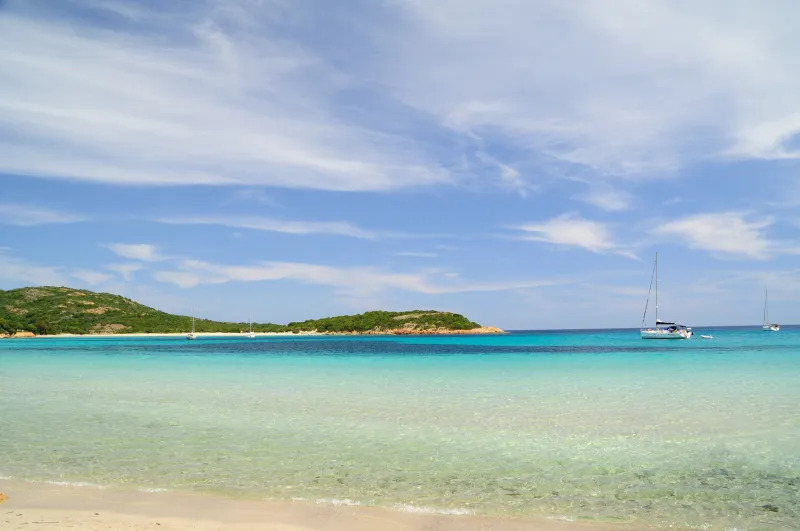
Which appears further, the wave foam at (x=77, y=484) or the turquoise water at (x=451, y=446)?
the wave foam at (x=77, y=484)

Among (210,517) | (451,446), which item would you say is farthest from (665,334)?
(210,517)

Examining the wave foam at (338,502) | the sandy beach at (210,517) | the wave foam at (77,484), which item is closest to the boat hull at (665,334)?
the sandy beach at (210,517)

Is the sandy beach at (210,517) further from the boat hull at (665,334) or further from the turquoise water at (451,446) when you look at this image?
the boat hull at (665,334)

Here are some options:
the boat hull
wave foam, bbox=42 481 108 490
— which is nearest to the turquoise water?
wave foam, bbox=42 481 108 490

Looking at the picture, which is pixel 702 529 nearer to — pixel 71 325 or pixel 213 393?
pixel 213 393

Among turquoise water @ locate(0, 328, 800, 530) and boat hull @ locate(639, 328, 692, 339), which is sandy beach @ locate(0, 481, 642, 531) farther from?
boat hull @ locate(639, 328, 692, 339)

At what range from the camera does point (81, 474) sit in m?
11.7

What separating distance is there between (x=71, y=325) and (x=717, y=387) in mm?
200247

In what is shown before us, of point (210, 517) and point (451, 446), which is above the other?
point (210, 517)

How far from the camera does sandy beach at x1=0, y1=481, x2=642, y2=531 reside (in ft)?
27.4

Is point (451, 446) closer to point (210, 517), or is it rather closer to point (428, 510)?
point (428, 510)

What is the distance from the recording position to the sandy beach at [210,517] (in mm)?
8344

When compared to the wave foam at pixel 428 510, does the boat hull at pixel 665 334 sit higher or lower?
lower

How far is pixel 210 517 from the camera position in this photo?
884 centimetres
